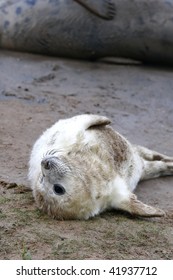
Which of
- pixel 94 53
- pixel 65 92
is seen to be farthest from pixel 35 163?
pixel 94 53

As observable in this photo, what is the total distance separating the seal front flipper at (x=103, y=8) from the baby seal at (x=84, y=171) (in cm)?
286

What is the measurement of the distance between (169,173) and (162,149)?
45 centimetres

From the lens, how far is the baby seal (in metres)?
3.74

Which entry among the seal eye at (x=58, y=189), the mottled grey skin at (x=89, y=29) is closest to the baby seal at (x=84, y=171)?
the seal eye at (x=58, y=189)

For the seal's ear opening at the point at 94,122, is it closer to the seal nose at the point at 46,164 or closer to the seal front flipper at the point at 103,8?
the seal nose at the point at 46,164

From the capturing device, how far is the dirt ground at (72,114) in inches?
140

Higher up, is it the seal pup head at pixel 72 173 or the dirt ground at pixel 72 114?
the seal pup head at pixel 72 173

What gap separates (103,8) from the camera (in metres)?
7.27

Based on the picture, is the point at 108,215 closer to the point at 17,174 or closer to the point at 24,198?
the point at 24,198

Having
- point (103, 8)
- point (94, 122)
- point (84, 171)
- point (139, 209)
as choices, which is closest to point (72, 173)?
point (84, 171)

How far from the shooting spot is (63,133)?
4273 millimetres

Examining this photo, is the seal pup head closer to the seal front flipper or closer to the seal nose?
the seal nose

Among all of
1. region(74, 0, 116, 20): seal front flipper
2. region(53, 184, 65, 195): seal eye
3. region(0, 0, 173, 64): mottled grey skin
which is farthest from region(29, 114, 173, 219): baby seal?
region(74, 0, 116, 20): seal front flipper

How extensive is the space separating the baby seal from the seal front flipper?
286 centimetres
